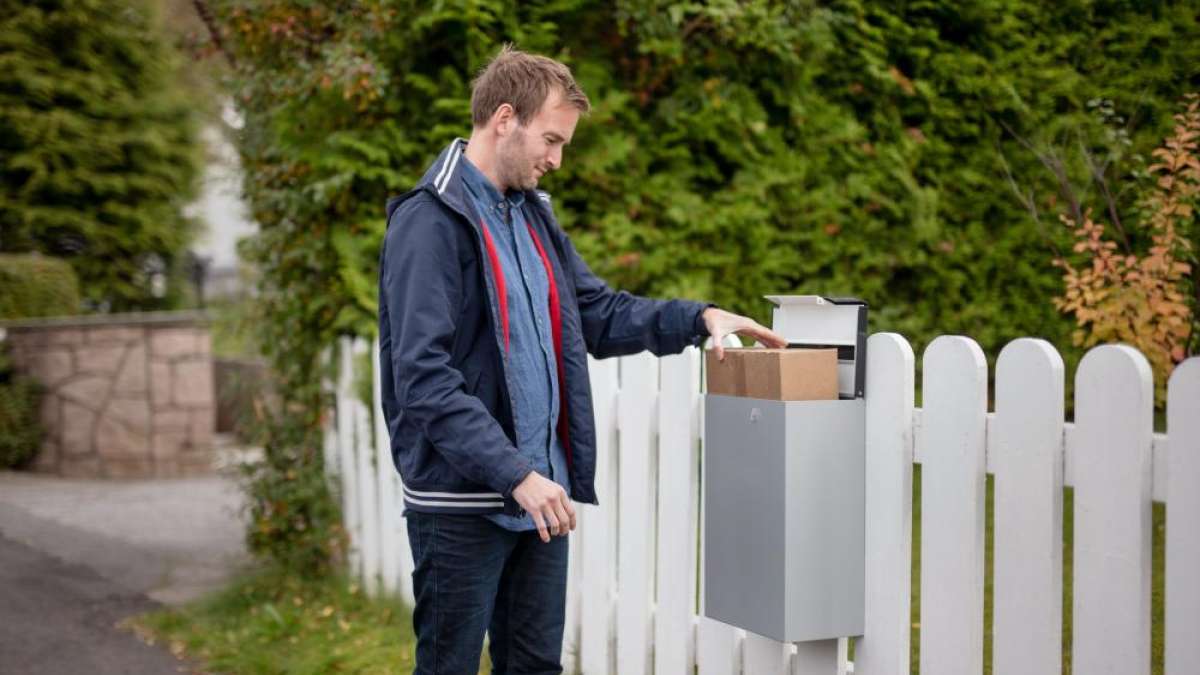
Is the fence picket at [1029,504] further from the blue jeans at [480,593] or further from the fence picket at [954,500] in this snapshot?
the blue jeans at [480,593]

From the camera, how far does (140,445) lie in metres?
9.48

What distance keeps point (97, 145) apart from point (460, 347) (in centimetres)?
1244

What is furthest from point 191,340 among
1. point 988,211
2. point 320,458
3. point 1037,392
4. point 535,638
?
point 1037,392

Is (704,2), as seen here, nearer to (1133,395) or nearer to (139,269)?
(1133,395)

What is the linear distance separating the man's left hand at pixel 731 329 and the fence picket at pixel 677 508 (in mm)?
578

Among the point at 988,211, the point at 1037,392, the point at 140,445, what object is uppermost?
the point at 988,211

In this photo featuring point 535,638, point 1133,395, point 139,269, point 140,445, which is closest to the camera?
point 1133,395

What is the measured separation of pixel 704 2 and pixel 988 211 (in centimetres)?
161

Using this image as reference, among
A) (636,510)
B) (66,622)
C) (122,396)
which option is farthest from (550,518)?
(122,396)

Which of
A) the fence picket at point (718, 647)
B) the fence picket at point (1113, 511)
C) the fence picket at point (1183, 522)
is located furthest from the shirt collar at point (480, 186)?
the fence picket at point (1183, 522)

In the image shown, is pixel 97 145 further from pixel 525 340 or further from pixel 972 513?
pixel 972 513

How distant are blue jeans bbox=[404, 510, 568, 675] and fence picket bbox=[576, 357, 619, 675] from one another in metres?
1.16

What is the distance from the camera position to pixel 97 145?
1362cm

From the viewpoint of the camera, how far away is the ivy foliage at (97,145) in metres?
13.0
